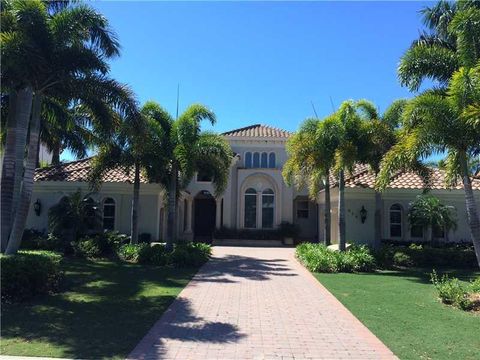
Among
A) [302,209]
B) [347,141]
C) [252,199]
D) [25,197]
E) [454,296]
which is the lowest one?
[454,296]

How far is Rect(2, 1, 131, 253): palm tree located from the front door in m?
19.7

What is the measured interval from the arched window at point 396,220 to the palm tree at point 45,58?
1523 cm

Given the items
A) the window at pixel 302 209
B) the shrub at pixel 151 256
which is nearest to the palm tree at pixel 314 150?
the shrub at pixel 151 256

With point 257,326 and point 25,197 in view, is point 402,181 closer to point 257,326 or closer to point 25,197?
point 257,326

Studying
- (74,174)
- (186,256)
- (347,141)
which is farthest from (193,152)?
(74,174)

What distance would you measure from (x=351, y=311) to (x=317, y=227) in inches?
869

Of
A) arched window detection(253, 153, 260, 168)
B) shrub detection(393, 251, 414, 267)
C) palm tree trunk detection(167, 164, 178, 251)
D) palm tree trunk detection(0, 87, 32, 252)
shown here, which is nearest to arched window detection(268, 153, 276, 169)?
arched window detection(253, 153, 260, 168)

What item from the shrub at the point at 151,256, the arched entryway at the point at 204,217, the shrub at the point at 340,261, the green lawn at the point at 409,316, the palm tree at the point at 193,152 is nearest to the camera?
the green lawn at the point at 409,316

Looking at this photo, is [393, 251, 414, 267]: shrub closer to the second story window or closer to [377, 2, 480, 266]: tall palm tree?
[377, 2, 480, 266]: tall palm tree

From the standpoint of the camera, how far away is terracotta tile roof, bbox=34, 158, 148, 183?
78.9ft

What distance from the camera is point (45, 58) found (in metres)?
11.5

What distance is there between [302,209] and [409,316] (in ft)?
75.6

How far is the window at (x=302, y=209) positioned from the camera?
32.5m

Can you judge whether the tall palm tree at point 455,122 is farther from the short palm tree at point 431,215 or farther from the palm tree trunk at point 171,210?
the palm tree trunk at point 171,210
